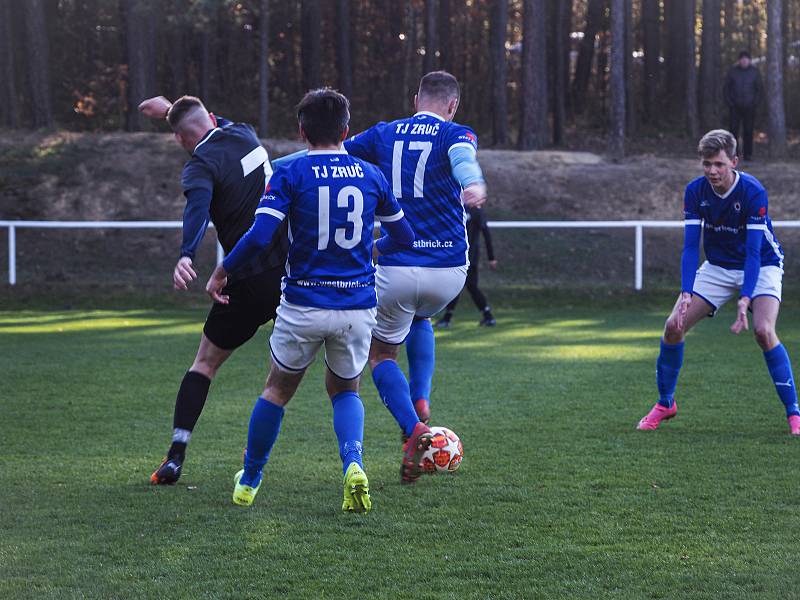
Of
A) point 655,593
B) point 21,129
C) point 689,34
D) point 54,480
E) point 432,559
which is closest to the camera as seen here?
point 655,593

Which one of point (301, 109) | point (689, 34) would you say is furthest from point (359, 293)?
point (689, 34)

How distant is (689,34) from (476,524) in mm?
30986

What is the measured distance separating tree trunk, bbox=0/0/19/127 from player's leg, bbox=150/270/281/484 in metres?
25.7

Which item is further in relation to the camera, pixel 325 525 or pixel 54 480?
pixel 54 480

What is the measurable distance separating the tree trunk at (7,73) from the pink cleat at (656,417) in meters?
25.5

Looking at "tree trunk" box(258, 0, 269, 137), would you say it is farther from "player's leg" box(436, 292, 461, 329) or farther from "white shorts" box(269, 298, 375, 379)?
"white shorts" box(269, 298, 375, 379)

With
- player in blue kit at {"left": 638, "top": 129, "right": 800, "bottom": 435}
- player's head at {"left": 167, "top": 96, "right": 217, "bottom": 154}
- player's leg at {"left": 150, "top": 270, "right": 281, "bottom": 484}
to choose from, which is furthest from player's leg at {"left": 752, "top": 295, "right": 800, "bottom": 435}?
player's head at {"left": 167, "top": 96, "right": 217, "bottom": 154}

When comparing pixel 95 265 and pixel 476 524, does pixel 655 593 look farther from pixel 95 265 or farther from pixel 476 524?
pixel 95 265

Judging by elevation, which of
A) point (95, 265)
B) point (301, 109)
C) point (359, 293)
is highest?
point (301, 109)

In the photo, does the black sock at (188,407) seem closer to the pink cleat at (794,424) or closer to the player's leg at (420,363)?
the player's leg at (420,363)

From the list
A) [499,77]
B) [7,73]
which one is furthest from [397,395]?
[7,73]

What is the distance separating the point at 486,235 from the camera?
1578 centimetres

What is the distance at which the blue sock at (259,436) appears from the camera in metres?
5.50

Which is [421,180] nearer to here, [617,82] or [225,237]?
[225,237]
